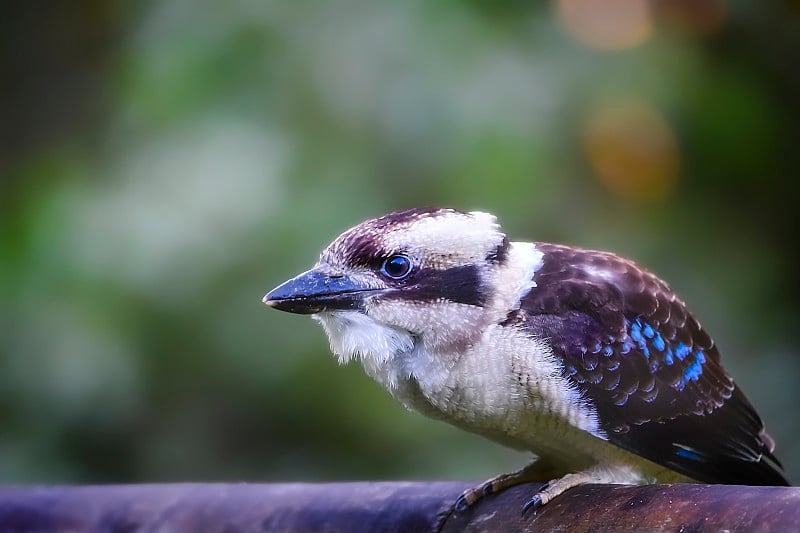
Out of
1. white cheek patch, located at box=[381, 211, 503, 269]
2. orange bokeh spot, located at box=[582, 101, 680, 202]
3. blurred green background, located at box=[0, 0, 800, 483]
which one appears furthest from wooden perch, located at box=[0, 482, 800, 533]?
orange bokeh spot, located at box=[582, 101, 680, 202]

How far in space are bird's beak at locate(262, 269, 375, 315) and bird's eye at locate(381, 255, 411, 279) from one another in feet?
0.17

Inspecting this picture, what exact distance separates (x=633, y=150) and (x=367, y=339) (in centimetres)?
187

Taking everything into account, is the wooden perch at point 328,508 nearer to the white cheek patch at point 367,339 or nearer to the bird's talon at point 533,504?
the bird's talon at point 533,504

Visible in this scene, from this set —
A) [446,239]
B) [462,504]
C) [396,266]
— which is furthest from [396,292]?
[462,504]

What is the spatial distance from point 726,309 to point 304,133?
167cm

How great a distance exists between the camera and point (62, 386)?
3.75 meters

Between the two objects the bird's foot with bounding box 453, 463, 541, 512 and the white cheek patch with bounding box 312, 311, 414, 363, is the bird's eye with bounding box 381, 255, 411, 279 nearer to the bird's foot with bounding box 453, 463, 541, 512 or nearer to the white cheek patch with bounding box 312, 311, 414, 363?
the white cheek patch with bounding box 312, 311, 414, 363

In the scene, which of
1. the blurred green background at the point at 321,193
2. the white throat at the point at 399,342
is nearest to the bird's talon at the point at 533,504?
the white throat at the point at 399,342

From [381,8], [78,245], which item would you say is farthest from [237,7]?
[78,245]

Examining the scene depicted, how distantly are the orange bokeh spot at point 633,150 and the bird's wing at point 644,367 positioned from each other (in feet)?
3.80

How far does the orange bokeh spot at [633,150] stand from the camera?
3.92 metres

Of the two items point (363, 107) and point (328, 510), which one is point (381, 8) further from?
point (328, 510)

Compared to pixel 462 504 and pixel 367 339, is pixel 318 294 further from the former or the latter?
pixel 462 504

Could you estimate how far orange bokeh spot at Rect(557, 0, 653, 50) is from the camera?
3.91 m
